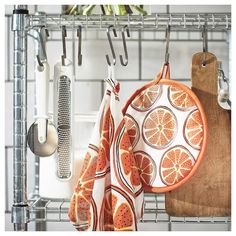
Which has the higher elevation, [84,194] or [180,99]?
[180,99]

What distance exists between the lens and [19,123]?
0.97 metres

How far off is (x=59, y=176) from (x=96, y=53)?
38cm

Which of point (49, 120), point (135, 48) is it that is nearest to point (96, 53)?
point (135, 48)

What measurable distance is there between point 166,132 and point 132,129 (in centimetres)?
7

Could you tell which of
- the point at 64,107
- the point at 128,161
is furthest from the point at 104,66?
the point at 128,161

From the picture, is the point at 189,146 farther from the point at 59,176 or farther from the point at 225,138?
the point at 59,176

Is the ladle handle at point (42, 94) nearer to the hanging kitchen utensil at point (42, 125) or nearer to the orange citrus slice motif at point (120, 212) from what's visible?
the hanging kitchen utensil at point (42, 125)

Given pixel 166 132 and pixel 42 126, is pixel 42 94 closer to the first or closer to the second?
pixel 42 126

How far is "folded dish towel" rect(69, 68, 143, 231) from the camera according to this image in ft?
2.96

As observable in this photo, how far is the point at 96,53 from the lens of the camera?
4.16ft

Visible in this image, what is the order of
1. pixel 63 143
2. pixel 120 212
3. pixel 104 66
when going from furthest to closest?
pixel 104 66 < pixel 63 143 < pixel 120 212

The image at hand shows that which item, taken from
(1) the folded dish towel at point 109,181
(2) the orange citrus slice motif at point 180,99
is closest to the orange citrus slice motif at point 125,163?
(1) the folded dish towel at point 109,181

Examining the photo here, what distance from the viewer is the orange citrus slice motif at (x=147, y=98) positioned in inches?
38.1
